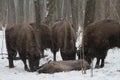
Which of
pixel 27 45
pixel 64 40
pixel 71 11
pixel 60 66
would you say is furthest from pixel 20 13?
pixel 60 66

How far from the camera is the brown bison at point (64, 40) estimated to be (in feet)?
49.6

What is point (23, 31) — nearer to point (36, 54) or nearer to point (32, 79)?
point (36, 54)

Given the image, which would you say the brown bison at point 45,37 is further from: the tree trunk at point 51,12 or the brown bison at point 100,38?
the tree trunk at point 51,12

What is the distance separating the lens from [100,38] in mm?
13812

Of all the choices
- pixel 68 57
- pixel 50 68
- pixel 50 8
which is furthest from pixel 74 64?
pixel 50 8

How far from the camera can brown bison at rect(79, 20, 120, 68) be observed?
13.6 meters

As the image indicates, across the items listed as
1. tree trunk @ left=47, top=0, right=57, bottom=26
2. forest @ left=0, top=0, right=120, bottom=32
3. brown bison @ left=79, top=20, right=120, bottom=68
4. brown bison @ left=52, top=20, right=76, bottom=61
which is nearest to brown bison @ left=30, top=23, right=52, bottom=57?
brown bison @ left=52, top=20, right=76, bottom=61

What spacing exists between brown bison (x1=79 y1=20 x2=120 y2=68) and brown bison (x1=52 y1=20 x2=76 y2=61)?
2.65ft

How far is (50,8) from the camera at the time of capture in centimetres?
2456

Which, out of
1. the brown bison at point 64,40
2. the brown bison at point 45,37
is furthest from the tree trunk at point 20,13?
the brown bison at point 64,40

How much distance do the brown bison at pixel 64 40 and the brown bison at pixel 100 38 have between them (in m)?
0.81

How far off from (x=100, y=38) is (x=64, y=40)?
220 cm

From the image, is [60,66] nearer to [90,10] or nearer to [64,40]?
[64,40]

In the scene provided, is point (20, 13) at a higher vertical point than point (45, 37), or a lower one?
higher
